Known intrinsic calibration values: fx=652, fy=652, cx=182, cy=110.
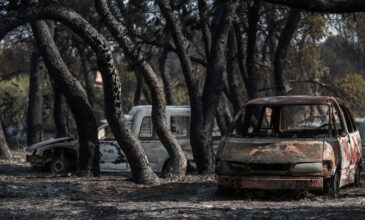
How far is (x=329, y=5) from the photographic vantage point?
8.17 metres

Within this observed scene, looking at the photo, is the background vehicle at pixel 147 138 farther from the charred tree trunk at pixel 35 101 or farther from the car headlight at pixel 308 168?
the charred tree trunk at pixel 35 101

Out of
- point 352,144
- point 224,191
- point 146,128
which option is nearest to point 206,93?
point 146,128

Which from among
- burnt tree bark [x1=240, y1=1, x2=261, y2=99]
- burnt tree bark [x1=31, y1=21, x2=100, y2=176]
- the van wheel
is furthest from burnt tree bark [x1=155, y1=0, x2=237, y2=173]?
the van wheel

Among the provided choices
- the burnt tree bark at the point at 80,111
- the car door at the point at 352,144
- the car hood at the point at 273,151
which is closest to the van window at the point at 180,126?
the burnt tree bark at the point at 80,111

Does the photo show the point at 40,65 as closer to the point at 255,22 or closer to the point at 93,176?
the point at 255,22

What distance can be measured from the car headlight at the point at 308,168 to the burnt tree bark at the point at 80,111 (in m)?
5.30

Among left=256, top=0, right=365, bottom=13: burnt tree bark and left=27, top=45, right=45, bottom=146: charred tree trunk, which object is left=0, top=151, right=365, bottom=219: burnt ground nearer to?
left=256, top=0, right=365, bottom=13: burnt tree bark

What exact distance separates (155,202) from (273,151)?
6.43ft

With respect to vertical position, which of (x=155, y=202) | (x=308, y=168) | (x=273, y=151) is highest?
(x=273, y=151)

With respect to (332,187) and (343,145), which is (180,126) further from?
(332,187)

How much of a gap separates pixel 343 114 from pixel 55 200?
5229mm

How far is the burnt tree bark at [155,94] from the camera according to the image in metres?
12.7

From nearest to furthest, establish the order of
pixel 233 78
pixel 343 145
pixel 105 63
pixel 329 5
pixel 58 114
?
pixel 329 5 → pixel 343 145 → pixel 105 63 → pixel 233 78 → pixel 58 114

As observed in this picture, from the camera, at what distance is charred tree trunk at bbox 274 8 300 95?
60.1 ft
